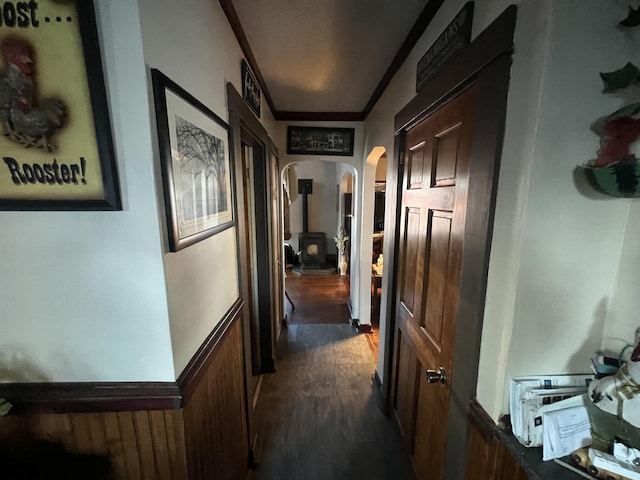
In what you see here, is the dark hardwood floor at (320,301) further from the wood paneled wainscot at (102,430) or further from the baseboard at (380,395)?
the wood paneled wainscot at (102,430)

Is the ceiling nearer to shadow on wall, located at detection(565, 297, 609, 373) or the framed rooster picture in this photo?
the framed rooster picture

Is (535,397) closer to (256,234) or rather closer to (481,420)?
(481,420)

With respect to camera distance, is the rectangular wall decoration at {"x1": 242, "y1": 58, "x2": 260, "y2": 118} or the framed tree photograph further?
the rectangular wall decoration at {"x1": 242, "y1": 58, "x2": 260, "y2": 118}

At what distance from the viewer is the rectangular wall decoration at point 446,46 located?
943 mm

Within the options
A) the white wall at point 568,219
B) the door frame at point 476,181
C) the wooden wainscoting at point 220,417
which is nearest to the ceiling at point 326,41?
the door frame at point 476,181

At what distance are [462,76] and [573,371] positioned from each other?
99 cm

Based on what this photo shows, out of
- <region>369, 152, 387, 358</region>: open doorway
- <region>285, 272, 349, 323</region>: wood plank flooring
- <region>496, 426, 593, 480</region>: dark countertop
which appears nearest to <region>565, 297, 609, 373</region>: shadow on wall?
<region>496, 426, 593, 480</region>: dark countertop

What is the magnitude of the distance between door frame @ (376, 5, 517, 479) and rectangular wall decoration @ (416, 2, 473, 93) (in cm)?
5

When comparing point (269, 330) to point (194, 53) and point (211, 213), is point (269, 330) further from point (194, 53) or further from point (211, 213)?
point (194, 53)

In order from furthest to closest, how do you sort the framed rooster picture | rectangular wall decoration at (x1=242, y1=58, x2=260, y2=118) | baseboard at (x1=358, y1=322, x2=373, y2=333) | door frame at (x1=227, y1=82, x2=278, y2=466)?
baseboard at (x1=358, y1=322, x2=373, y2=333) → rectangular wall decoration at (x1=242, y1=58, x2=260, y2=118) → door frame at (x1=227, y1=82, x2=278, y2=466) → the framed rooster picture

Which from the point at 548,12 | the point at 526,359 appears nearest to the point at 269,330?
the point at 526,359

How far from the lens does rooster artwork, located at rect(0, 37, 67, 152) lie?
605 mm

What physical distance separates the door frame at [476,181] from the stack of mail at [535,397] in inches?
5.9

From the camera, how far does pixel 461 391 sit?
98cm
